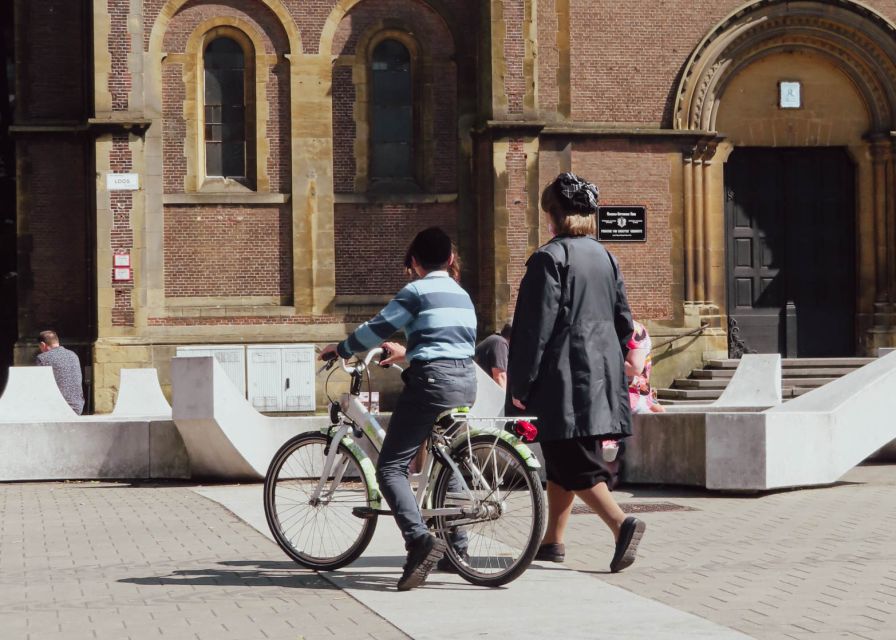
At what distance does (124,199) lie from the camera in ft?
74.6

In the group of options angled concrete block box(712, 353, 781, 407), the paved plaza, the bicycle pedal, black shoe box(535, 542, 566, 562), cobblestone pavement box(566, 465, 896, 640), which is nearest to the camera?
the paved plaza

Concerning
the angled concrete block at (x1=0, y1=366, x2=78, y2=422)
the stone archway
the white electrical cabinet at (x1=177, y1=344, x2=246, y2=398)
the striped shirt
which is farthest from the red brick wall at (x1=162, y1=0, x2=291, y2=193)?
the striped shirt

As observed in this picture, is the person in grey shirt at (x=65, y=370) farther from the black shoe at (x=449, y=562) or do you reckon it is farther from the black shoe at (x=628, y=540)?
the black shoe at (x=628, y=540)

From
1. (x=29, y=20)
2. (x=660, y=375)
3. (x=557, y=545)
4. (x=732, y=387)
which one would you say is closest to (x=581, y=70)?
(x=660, y=375)

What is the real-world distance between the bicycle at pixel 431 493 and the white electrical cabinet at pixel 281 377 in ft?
48.0

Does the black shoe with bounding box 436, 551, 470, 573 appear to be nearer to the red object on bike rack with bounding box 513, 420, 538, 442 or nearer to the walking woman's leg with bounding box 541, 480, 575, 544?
the walking woman's leg with bounding box 541, 480, 575, 544

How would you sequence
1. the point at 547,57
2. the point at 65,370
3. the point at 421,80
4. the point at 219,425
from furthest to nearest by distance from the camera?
the point at 421,80 < the point at 547,57 < the point at 65,370 < the point at 219,425

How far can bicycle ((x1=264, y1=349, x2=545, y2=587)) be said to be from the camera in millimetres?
7457

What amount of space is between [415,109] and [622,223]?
374 centimetres

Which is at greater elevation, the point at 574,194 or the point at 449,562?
the point at 574,194

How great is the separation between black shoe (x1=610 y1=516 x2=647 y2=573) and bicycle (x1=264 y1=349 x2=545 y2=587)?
2.16 ft

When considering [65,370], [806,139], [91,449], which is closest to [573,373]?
[91,449]

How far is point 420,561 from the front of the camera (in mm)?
7379

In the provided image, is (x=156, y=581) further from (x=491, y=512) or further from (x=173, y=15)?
(x=173, y=15)
